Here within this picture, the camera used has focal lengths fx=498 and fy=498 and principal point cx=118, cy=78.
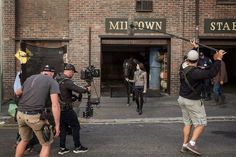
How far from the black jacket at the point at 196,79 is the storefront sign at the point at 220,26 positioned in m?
10.4

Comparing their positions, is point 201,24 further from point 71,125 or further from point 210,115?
point 71,125

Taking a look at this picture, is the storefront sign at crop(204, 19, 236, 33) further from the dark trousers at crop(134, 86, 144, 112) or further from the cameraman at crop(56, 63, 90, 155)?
the cameraman at crop(56, 63, 90, 155)

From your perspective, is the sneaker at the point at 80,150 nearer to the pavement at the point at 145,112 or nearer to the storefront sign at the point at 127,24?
the pavement at the point at 145,112

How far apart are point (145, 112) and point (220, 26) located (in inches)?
223

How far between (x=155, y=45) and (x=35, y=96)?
12451mm

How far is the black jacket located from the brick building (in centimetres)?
997

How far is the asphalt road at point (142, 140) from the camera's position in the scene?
9.55 m

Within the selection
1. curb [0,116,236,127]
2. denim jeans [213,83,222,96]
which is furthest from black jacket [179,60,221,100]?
denim jeans [213,83,222,96]

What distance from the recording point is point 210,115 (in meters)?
15.1

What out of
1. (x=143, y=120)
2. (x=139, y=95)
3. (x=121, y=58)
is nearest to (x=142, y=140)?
(x=143, y=120)

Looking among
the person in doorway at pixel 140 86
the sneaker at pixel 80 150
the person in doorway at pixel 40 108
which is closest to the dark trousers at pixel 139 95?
the person in doorway at pixel 140 86

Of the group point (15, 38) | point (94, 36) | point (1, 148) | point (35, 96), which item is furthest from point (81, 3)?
point (35, 96)

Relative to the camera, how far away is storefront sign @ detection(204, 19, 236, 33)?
19.4m

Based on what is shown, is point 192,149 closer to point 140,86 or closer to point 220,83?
point 140,86
